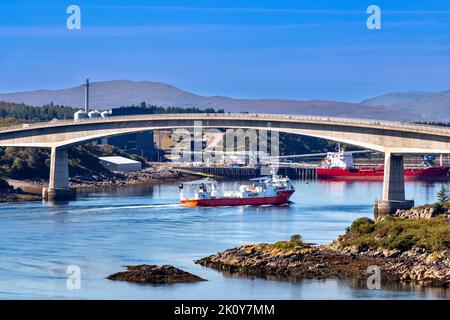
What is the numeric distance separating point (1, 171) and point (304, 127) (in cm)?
4027

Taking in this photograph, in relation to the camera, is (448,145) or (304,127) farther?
(304,127)

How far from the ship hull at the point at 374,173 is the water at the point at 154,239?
39.0m

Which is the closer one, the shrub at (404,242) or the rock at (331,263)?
the rock at (331,263)

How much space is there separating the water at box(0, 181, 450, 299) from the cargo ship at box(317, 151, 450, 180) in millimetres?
39453

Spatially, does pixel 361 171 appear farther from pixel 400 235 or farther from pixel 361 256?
pixel 361 256

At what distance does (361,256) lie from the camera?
6481 centimetres

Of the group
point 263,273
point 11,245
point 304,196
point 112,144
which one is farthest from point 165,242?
point 112,144

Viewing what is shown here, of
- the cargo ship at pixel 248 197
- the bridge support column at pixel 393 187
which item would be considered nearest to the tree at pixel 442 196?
the bridge support column at pixel 393 187

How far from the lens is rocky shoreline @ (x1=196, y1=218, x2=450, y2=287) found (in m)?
60.2

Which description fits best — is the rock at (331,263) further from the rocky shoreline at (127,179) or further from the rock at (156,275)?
the rocky shoreline at (127,179)

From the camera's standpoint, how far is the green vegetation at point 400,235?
208 feet

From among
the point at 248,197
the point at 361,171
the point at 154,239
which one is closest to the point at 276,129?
the point at 248,197
